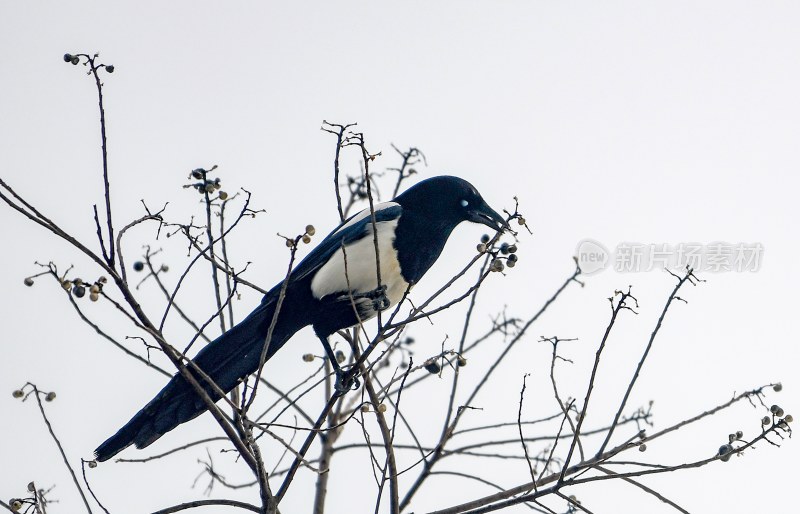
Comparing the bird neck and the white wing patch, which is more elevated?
the bird neck

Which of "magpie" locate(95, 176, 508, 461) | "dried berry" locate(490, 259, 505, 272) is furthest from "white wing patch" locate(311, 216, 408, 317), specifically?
"dried berry" locate(490, 259, 505, 272)

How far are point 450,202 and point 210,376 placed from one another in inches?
59.1

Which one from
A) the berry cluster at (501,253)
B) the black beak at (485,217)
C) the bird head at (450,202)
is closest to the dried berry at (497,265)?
the berry cluster at (501,253)

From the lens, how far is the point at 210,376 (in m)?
3.83

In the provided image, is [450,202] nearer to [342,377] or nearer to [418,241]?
[418,241]

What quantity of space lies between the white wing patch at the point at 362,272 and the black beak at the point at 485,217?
0.53 metres

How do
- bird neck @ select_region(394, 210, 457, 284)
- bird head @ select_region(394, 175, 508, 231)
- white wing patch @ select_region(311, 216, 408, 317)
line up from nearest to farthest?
white wing patch @ select_region(311, 216, 408, 317) → bird neck @ select_region(394, 210, 457, 284) → bird head @ select_region(394, 175, 508, 231)

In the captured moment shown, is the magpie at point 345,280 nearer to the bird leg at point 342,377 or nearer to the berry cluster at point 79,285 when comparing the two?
the bird leg at point 342,377

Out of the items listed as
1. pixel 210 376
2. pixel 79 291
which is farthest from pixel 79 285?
pixel 210 376

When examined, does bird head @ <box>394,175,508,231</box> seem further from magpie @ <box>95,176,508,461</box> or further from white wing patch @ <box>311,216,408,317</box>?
white wing patch @ <box>311,216,408,317</box>

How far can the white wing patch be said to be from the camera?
4113 mm

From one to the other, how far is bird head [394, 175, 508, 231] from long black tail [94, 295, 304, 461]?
88cm

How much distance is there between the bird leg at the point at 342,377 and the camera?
333cm

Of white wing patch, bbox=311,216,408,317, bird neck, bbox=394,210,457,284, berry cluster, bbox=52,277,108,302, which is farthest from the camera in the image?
bird neck, bbox=394,210,457,284
